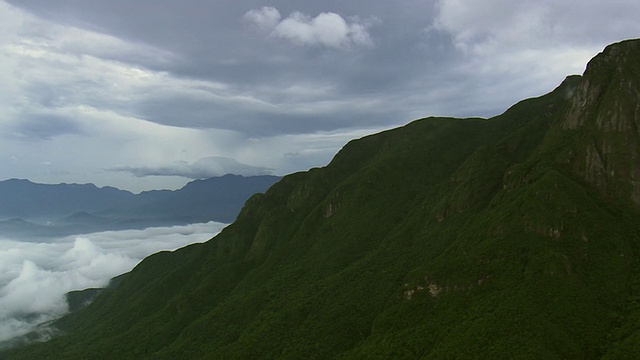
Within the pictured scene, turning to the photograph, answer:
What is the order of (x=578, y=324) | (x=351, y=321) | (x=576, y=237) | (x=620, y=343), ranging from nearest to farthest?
1. (x=620, y=343)
2. (x=578, y=324)
3. (x=576, y=237)
4. (x=351, y=321)

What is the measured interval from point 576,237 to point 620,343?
49255mm

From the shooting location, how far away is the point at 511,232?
176 meters

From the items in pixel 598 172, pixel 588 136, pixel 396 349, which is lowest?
pixel 396 349

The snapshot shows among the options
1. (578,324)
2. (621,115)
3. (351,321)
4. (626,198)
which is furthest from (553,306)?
(621,115)

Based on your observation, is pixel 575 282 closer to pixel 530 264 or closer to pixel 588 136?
pixel 530 264

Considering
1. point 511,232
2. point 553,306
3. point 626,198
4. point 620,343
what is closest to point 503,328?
point 553,306

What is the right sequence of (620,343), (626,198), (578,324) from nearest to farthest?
1. (620,343)
2. (578,324)
3. (626,198)

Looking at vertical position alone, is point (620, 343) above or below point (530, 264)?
below

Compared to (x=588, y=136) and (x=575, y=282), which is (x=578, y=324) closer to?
(x=575, y=282)

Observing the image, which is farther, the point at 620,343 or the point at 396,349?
the point at 396,349

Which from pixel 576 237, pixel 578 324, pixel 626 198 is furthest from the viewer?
pixel 626 198

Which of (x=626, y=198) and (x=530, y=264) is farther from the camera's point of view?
(x=626, y=198)

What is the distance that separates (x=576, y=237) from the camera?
166 metres

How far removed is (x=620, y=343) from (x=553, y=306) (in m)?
20.7
